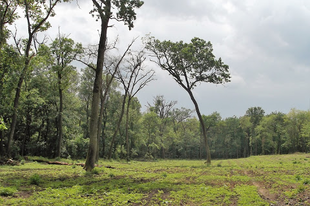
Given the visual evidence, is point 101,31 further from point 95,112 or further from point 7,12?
point 7,12

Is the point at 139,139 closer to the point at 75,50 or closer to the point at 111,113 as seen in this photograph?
the point at 111,113

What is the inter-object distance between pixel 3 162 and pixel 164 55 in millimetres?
20634

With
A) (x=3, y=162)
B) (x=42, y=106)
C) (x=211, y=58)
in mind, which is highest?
(x=211, y=58)

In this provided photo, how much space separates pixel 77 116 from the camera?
35.1m

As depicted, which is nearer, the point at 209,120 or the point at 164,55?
the point at 164,55

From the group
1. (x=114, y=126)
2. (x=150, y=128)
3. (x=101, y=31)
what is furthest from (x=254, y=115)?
(x=101, y=31)

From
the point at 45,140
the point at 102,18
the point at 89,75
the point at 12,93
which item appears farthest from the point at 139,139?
the point at 102,18

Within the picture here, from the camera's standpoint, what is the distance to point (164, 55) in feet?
95.3

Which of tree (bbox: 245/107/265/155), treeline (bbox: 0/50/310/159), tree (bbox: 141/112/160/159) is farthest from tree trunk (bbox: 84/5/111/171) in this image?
tree (bbox: 245/107/265/155)

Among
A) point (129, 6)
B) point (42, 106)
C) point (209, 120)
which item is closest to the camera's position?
point (129, 6)

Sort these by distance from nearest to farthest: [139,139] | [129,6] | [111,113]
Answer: [129,6]
[111,113]
[139,139]

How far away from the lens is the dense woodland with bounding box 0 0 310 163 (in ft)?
69.7

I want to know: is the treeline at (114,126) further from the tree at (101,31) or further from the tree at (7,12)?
the tree at (101,31)

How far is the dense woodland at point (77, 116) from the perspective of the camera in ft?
69.7
